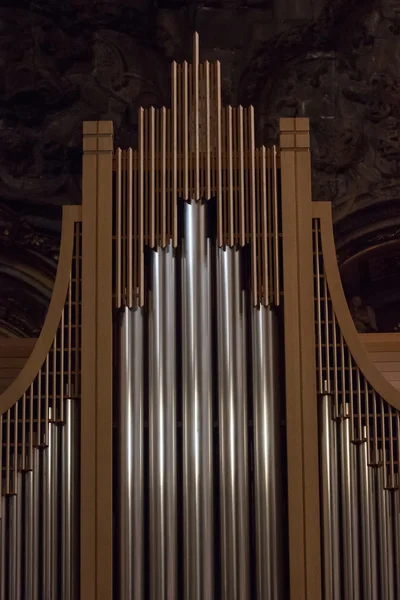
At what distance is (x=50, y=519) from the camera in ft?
27.6

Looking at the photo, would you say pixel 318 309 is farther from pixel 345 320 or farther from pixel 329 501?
pixel 329 501

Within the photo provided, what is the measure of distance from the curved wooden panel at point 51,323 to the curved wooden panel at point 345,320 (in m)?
1.56

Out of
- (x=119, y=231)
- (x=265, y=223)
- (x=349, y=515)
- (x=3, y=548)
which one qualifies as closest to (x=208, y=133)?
(x=265, y=223)

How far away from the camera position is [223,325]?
8.63m

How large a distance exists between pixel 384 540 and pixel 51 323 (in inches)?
95.7

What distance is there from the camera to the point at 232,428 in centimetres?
852

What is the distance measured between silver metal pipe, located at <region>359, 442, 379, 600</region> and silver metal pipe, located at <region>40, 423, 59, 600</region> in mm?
1843

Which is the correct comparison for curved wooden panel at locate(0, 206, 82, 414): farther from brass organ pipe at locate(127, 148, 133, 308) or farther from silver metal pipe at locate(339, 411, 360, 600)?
silver metal pipe at locate(339, 411, 360, 600)

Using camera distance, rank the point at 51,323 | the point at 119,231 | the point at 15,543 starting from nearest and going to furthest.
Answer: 1. the point at 15,543
2. the point at 51,323
3. the point at 119,231

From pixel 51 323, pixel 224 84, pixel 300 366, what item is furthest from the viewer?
pixel 224 84

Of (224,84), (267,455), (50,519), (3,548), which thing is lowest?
(3,548)

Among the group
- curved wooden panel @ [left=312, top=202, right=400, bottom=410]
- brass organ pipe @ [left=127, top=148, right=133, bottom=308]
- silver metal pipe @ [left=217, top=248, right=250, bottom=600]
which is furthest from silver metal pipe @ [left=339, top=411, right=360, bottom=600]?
brass organ pipe @ [left=127, top=148, right=133, bottom=308]

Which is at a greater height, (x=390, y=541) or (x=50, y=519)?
(x=50, y=519)

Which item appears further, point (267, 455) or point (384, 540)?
point (267, 455)
